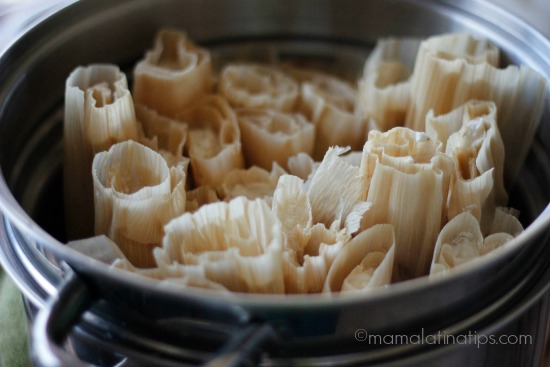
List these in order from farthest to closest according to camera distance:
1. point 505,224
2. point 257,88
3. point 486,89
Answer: point 257,88 → point 486,89 → point 505,224

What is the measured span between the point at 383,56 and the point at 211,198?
33 centimetres

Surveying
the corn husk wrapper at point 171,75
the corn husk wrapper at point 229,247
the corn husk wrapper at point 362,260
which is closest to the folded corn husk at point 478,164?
the corn husk wrapper at point 362,260

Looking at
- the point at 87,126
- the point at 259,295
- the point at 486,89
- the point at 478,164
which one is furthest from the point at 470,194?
the point at 87,126

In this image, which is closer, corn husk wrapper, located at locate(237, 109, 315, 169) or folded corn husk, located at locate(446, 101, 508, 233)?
folded corn husk, located at locate(446, 101, 508, 233)

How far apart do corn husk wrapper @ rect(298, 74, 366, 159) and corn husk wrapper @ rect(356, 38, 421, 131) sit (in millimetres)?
22

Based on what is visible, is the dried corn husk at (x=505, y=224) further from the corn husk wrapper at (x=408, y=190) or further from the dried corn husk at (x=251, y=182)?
the dried corn husk at (x=251, y=182)

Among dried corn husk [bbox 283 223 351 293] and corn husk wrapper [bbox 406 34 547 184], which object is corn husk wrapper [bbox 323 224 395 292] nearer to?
dried corn husk [bbox 283 223 351 293]

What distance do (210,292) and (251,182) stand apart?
34 cm

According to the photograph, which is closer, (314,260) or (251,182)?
(314,260)

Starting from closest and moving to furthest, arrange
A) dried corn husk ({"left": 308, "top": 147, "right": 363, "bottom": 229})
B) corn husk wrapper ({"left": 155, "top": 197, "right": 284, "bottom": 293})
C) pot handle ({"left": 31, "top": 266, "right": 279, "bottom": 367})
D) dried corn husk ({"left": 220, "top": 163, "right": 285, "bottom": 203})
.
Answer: pot handle ({"left": 31, "top": 266, "right": 279, "bottom": 367})
corn husk wrapper ({"left": 155, "top": 197, "right": 284, "bottom": 293})
dried corn husk ({"left": 308, "top": 147, "right": 363, "bottom": 229})
dried corn husk ({"left": 220, "top": 163, "right": 285, "bottom": 203})

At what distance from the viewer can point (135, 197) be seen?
65 cm

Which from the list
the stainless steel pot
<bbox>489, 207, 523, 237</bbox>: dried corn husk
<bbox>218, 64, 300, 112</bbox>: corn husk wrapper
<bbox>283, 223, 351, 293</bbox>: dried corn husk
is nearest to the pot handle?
the stainless steel pot

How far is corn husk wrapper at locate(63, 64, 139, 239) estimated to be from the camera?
28.5 inches

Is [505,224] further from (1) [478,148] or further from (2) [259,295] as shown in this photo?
(2) [259,295]
